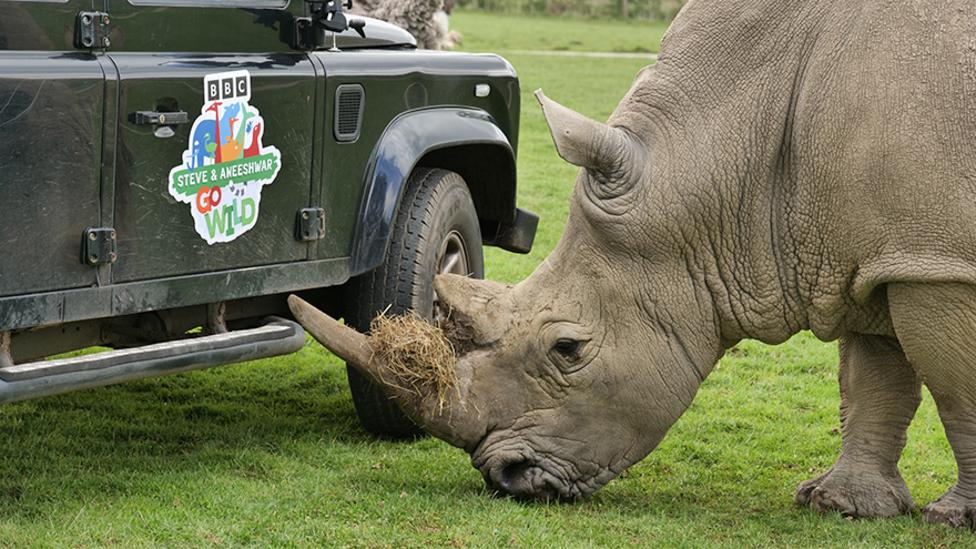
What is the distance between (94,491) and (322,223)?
144 cm

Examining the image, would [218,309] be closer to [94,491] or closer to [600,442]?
[94,491]

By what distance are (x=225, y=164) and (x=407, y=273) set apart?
1279 millimetres

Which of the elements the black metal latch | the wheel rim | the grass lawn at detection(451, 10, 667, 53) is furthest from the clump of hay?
the grass lawn at detection(451, 10, 667, 53)

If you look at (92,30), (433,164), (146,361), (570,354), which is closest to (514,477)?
(570,354)

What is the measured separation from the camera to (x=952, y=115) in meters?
5.76

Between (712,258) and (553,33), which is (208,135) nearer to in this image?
(712,258)

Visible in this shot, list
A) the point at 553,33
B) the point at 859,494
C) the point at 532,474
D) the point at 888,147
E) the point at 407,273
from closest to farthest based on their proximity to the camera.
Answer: the point at 888,147 < the point at 532,474 < the point at 859,494 < the point at 407,273 < the point at 553,33

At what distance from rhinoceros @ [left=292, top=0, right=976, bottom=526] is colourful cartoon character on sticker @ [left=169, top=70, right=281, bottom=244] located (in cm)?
51

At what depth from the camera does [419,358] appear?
627cm

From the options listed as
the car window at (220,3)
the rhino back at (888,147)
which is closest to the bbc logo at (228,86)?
the car window at (220,3)

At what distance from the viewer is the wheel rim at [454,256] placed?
779cm

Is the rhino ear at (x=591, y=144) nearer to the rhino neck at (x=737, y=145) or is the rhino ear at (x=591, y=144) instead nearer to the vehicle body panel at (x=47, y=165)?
the rhino neck at (x=737, y=145)

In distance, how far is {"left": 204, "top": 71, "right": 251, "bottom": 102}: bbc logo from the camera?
6.28 metres

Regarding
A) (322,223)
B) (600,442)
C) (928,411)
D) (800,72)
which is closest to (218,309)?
(322,223)
